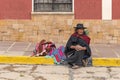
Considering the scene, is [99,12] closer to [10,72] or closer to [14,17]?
[14,17]

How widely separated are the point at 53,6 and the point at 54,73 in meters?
4.65

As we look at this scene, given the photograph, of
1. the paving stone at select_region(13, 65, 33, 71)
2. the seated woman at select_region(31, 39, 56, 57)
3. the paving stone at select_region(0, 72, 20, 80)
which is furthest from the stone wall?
the paving stone at select_region(0, 72, 20, 80)

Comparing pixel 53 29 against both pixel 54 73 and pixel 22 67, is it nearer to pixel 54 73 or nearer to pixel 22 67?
pixel 22 67

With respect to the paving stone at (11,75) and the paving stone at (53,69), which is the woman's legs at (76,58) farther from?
the paving stone at (11,75)

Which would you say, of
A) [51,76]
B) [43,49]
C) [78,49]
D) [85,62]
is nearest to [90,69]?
[85,62]

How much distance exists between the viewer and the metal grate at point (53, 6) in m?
12.3

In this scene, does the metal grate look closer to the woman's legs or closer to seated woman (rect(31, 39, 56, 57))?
seated woman (rect(31, 39, 56, 57))

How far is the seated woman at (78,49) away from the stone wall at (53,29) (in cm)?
329

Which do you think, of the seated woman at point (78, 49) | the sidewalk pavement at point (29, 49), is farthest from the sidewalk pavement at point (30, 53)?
the seated woman at point (78, 49)

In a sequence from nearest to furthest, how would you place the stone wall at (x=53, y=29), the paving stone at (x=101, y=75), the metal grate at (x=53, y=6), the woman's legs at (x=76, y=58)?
the paving stone at (x=101, y=75) < the woman's legs at (x=76, y=58) < the stone wall at (x=53, y=29) < the metal grate at (x=53, y=6)

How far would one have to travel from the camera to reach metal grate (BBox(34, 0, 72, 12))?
40.3ft

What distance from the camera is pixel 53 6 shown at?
12.3 metres

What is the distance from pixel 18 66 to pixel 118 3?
4837mm

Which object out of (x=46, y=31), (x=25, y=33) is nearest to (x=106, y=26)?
(x=46, y=31)
